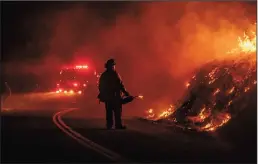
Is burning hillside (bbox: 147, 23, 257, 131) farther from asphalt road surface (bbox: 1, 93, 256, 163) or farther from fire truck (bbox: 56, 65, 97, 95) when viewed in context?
fire truck (bbox: 56, 65, 97, 95)

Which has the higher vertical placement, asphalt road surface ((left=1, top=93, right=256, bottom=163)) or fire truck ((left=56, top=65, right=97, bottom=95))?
fire truck ((left=56, top=65, right=97, bottom=95))

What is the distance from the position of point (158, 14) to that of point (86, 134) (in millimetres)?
13643

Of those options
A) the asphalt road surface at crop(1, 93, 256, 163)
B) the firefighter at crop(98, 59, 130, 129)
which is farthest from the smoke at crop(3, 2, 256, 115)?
the asphalt road surface at crop(1, 93, 256, 163)

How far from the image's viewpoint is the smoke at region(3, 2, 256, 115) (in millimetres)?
19984

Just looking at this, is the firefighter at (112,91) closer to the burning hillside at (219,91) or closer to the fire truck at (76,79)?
the burning hillside at (219,91)

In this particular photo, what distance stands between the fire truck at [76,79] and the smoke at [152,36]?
2337 millimetres

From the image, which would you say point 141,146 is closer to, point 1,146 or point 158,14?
point 1,146

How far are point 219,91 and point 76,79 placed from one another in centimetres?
1974

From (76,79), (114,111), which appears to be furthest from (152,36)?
(114,111)

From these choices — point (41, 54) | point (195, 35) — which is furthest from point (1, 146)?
point (41, 54)

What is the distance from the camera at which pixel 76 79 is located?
3409cm

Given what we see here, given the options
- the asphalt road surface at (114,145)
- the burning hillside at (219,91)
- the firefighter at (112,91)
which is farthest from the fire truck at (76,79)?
the firefighter at (112,91)

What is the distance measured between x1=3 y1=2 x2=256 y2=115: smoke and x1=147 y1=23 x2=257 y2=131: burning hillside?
1.35 m

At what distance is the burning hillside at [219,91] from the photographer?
45.8ft
